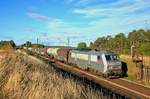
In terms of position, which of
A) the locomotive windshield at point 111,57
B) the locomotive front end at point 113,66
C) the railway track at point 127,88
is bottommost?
the railway track at point 127,88

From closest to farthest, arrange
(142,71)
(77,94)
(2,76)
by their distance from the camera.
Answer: (77,94) < (2,76) < (142,71)

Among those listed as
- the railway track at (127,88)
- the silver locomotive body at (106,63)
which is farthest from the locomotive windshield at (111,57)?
the railway track at (127,88)

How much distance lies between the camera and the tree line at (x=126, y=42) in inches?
2009

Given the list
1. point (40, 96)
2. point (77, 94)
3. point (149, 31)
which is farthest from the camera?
point (149, 31)

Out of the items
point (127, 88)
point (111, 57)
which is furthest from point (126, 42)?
point (127, 88)

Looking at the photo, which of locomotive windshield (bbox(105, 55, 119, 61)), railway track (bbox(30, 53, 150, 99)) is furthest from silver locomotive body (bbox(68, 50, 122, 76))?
railway track (bbox(30, 53, 150, 99))

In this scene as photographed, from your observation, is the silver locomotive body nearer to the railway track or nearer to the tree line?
the railway track

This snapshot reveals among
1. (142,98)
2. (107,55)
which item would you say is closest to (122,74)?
(107,55)

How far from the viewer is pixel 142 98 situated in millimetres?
17953

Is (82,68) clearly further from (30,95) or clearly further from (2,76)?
(30,95)

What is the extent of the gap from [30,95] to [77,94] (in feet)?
4.81

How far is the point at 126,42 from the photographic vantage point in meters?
78.9

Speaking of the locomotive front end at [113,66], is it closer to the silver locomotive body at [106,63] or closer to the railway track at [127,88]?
the silver locomotive body at [106,63]

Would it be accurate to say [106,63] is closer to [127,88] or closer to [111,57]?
[111,57]
